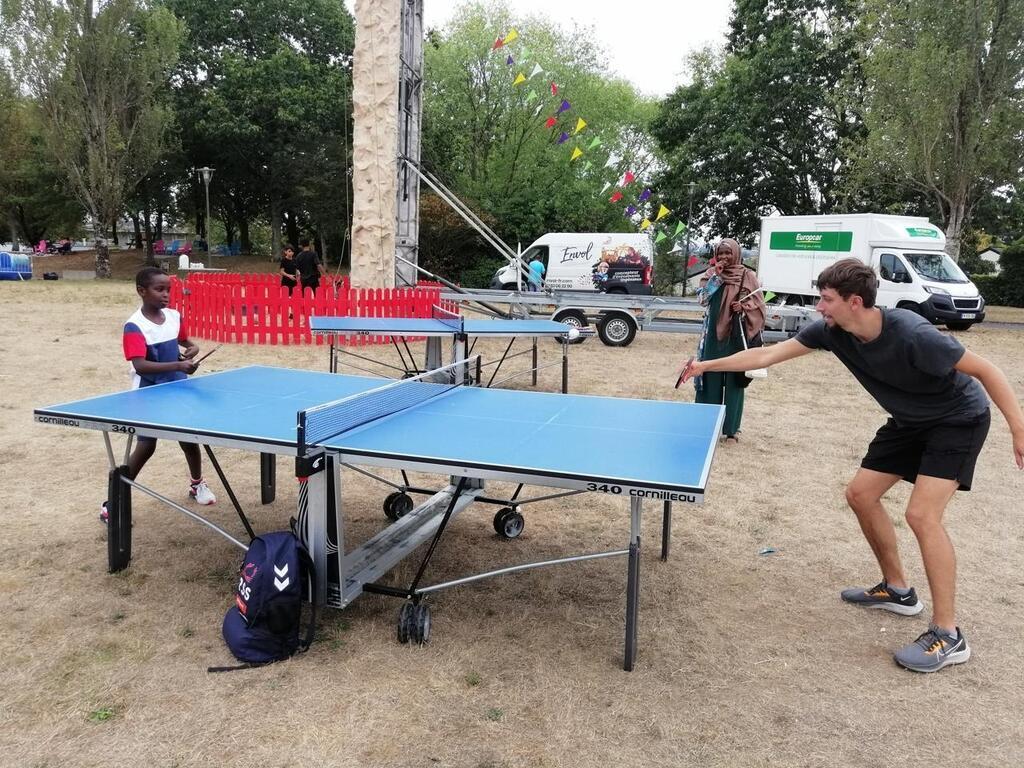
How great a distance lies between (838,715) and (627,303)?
11507 millimetres


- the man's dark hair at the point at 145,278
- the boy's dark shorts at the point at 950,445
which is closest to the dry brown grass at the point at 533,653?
the boy's dark shorts at the point at 950,445

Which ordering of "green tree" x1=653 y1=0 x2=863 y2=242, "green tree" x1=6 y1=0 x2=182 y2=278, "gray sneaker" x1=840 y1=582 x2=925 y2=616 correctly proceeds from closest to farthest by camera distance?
"gray sneaker" x1=840 y1=582 x2=925 y2=616 < "green tree" x1=6 y1=0 x2=182 y2=278 < "green tree" x1=653 y1=0 x2=863 y2=242

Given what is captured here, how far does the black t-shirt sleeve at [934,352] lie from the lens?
10.8 feet

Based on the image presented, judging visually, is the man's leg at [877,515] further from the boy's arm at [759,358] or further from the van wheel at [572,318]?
the van wheel at [572,318]

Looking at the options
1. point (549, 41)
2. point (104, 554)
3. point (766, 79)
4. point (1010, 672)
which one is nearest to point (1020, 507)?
point (1010, 672)

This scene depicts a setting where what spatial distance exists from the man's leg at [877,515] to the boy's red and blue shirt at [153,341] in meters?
4.07

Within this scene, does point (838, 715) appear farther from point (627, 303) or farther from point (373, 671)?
point (627, 303)

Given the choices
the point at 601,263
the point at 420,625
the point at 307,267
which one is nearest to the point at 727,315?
the point at 420,625

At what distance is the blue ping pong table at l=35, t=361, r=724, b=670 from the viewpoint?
3.19 metres

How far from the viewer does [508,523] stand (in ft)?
16.8

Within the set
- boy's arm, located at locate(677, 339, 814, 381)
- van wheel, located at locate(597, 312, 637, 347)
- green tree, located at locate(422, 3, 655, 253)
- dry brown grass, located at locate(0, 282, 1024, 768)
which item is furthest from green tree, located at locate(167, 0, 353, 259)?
boy's arm, located at locate(677, 339, 814, 381)

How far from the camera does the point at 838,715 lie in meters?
3.18

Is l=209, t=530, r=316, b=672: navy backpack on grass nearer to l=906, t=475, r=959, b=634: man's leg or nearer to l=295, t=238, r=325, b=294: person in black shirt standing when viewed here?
l=906, t=475, r=959, b=634: man's leg

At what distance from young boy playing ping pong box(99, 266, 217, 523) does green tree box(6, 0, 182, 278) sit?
3054 centimetres
